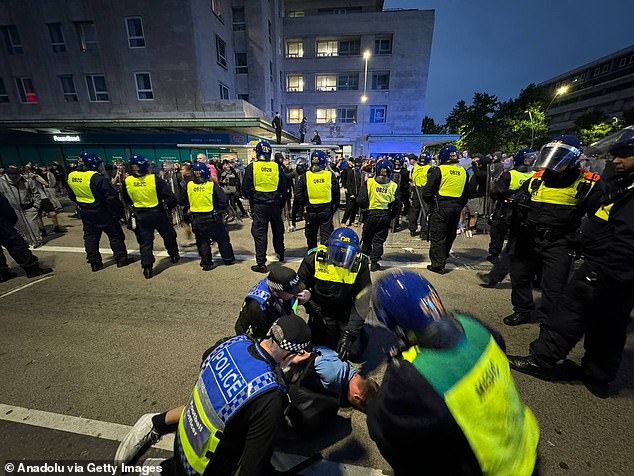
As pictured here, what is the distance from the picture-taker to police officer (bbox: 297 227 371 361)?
8.55ft

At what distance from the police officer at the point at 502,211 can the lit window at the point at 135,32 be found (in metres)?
22.2

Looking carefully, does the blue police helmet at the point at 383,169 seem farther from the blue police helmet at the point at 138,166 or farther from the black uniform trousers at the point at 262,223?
the blue police helmet at the point at 138,166

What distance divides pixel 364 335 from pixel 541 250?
2150mm

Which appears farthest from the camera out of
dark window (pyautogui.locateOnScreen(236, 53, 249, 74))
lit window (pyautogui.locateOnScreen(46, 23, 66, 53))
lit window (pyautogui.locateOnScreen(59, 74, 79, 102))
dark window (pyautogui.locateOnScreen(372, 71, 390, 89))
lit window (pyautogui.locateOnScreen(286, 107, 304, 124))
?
lit window (pyautogui.locateOnScreen(286, 107, 304, 124))

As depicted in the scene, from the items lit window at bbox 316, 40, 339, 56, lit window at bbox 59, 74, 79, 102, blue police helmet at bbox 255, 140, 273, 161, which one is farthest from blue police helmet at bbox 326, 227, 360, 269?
lit window at bbox 316, 40, 339, 56

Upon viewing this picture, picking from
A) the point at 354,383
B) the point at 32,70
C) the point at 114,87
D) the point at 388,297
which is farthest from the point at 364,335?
the point at 32,70

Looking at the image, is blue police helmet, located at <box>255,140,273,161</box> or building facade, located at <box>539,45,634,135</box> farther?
building facade, located at <box>539,45,634,135</box>

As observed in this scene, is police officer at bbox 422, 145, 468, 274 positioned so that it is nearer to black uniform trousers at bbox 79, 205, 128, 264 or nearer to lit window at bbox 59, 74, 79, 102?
black uniform trousers at bbox 79, 205, 128, 264

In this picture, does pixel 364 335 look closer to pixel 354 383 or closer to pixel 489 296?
pixel 354 383

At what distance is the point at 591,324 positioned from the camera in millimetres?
2283

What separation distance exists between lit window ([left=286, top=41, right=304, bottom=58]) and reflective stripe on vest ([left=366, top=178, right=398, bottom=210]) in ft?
104

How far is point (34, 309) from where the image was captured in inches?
152

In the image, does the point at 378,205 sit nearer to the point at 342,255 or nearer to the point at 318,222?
the point at 318,222

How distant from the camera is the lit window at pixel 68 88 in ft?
61.4
